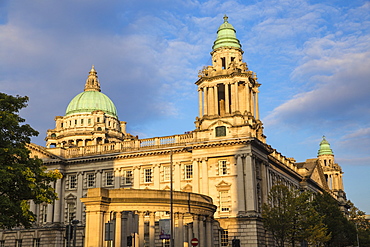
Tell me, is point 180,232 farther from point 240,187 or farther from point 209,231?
point 240,187

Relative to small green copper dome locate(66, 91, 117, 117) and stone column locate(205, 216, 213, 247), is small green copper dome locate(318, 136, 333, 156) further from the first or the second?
stone column locate(205, 216, 213, 247)

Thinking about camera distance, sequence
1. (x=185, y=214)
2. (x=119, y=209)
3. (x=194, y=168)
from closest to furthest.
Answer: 1. (x=119, y=209)
2. (x=185, y=214)
3. (x=194, y=168)

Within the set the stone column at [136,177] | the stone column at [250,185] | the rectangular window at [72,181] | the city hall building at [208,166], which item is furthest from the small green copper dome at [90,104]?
the stone column at [250,185]

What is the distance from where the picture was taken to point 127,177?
242ft

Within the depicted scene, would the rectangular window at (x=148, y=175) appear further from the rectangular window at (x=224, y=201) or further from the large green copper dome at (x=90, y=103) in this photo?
the large green copper dome at (x=90, y=103)

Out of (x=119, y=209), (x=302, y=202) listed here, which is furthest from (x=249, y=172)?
(x=119, y=209)

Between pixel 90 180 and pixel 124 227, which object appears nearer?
pixel 124 227

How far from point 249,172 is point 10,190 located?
35501 millimetres

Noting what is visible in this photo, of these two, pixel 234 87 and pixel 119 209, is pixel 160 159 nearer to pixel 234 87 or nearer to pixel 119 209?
pixel 234 87

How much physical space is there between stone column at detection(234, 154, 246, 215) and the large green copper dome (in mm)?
58057

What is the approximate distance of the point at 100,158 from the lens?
247 feet

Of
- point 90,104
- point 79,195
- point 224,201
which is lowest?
point 224,201

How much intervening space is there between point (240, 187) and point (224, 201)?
290cm

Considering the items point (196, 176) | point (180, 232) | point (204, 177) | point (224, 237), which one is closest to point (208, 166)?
point (204, 177)
